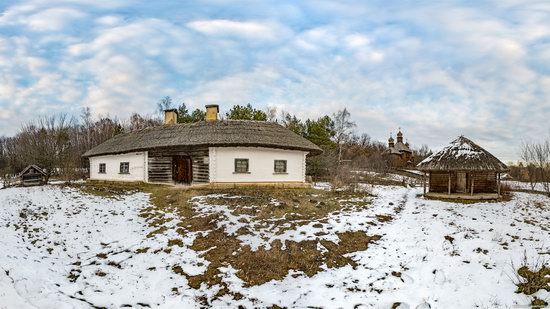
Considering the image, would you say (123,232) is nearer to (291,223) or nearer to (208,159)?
(291,223)

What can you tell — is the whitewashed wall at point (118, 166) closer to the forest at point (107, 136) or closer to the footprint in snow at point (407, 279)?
the forest at point (107, 136)

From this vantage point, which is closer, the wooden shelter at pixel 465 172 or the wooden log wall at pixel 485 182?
the wooden shelter at pixel 465 172

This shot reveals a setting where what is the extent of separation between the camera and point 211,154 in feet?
66.4

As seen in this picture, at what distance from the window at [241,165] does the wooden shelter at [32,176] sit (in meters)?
11.7

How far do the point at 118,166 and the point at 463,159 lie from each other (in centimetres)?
2353

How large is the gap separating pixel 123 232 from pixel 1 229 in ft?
11.5

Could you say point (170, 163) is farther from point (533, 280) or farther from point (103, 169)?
point (533, 280)

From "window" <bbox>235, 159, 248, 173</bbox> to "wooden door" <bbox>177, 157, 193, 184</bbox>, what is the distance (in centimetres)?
429

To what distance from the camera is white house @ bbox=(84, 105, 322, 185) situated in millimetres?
20312

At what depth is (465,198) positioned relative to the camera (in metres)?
19.1

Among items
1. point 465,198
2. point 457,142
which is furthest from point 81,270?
point 457,142

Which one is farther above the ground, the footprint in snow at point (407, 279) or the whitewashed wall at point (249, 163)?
the whitewashed wall at point (249, 163)

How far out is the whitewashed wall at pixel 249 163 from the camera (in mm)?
20203

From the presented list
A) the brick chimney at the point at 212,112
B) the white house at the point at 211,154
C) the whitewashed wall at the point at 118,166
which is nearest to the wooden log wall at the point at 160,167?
the white house at the point at 211,154
